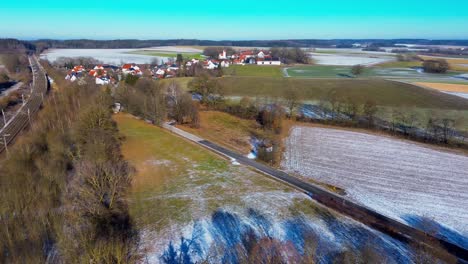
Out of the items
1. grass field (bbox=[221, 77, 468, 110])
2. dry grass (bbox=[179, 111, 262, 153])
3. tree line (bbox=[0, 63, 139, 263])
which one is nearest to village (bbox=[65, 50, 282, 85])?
grass field (bbox=[221, 77, 468, 110])

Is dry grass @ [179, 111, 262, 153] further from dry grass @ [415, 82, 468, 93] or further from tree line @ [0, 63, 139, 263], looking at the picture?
dry grass @ [415, 82, 468, 93]

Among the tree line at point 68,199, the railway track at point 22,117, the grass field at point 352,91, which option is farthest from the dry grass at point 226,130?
the railway track at point 22,117

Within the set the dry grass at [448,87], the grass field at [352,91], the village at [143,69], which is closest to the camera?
the grass field at [352,91]

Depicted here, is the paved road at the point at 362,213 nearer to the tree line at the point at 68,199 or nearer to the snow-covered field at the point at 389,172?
the snow-covered field at the point at 389,172

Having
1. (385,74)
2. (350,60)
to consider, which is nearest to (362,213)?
(385,74)

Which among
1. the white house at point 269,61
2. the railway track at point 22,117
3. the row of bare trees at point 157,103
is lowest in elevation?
the railway track at point 22,117

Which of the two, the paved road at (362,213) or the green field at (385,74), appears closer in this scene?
the paved road at (362,213)
